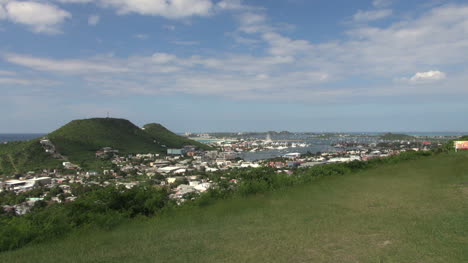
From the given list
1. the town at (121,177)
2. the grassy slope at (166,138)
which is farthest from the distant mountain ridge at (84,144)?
the town at (121,177)

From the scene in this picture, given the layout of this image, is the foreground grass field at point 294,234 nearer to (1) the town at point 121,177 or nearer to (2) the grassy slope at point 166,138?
(1) the town at point 121,177

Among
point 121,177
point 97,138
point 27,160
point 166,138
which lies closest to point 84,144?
point 97,138

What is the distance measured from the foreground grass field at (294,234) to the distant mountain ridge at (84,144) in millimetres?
25968

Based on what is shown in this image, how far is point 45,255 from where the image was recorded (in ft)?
13.7

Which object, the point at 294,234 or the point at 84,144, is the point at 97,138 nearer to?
the point at 84,144

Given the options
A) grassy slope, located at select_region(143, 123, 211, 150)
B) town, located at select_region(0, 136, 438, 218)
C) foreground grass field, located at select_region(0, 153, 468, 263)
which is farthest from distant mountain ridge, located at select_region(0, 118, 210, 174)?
foreground grass field, located at select_region(0, 153, 468, 263)

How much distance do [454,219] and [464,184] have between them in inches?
154

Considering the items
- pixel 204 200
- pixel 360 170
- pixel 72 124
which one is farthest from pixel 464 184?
pixel 72 124

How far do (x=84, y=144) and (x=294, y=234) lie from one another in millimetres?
41078

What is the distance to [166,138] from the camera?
207ft

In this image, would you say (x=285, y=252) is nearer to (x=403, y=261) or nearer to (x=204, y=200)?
(x=403, y=261)

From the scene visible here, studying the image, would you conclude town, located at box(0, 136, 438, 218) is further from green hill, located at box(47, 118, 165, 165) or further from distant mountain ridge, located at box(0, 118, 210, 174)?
green hill, located at box(47, 118, 165, 165)

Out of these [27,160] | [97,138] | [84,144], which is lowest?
[27,160]

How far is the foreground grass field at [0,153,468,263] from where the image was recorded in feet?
12.5
